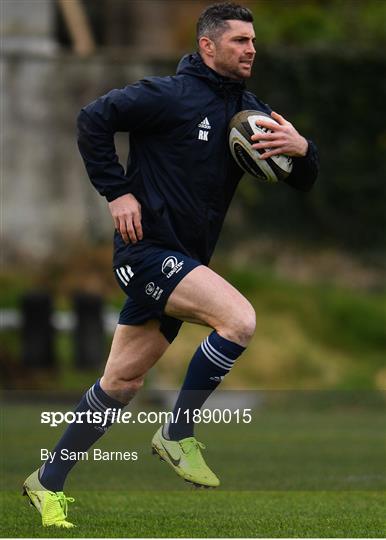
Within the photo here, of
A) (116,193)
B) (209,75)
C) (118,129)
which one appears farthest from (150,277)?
(209,75)

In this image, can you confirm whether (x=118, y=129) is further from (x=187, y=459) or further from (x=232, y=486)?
(x=232, y=486)

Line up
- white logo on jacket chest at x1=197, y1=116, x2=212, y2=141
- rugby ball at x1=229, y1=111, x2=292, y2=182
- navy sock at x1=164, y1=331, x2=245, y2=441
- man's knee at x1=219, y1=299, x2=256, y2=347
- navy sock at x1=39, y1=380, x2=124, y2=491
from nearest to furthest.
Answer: man's knee at x1=219, y1=299, x2=256, y2=347 → navy sock at x1=164, y1=331, x2=245, y2=441 → rugby ball at x1=229, y1=111, x2=292, y2=182 → white logo on jacket chest at x1=197, y1=116, x2=212, y2=141 → navy sock at x1=39, y1=380, x2=124, y2=491

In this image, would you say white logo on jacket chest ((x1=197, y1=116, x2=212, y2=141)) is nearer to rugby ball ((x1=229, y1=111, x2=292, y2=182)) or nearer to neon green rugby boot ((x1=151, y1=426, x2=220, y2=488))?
rugby ball ((x1=229, y1=111, x2=292, y2=182))

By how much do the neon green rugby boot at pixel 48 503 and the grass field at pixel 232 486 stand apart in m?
0.07

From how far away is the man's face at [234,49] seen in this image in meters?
6.70

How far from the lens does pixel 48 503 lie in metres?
6.65

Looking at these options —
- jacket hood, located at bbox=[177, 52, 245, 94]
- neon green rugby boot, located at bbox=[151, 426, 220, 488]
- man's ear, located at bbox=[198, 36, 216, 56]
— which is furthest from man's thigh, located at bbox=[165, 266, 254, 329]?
man's ear, located at bbox=[198, 36, 216, 56]

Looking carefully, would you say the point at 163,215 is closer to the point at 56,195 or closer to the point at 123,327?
the point at 123,327

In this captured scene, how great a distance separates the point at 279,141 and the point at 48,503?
6.83 feet

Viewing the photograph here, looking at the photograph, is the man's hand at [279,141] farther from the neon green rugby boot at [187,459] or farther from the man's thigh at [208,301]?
the neon green rugby boot at [187,459]

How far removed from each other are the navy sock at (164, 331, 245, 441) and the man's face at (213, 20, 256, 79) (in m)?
1.31

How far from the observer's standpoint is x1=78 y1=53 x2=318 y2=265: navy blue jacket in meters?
6.59

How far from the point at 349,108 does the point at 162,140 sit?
12191 mm

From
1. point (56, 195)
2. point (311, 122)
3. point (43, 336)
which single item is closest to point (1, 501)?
point (43, 336)
